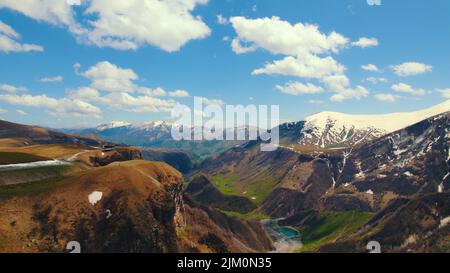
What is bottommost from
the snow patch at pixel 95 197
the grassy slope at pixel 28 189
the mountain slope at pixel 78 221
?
the mountain slope at pixel 78 221

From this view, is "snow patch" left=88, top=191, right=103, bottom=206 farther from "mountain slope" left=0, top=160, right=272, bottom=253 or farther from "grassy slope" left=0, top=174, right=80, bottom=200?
"grassy slope" left=0, top=174, right=80, bottom=200

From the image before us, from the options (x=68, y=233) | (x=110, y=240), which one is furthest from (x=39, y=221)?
(x=110, y=240)

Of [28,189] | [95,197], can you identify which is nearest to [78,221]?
[95,197]

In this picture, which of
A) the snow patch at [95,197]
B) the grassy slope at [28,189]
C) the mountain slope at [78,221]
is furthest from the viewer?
the snow patch at [95,197]

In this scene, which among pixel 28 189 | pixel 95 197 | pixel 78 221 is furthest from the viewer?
pixel 95 197

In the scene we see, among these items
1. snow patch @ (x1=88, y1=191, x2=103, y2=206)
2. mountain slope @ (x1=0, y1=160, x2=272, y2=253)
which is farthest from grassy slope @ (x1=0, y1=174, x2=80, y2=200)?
snow patch @ (x1=88, y1=191, x2=103, y2=206)

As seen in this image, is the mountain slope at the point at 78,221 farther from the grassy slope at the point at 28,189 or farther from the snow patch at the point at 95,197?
the grassy slope at the point at 28,189

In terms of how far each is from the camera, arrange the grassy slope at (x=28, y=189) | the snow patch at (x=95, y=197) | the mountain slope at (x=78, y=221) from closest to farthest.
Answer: the mountain slope at (x=78, y=221) < the grassy slope at (x=28, y=189) < the snow patch at (x=95, y=197)

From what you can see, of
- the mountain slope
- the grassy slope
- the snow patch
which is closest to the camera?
the mountain slope

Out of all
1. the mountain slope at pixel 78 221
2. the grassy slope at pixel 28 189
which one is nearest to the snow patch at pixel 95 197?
the mountain slope at pixel 78 221

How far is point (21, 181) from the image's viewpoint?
19612 cm

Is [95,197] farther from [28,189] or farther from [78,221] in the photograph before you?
[28,189]
